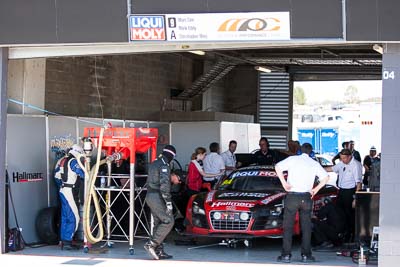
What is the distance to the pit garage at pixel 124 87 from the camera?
10.6 m

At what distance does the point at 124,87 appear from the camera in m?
20.2

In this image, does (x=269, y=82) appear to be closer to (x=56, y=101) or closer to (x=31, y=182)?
(x=56, y=101)

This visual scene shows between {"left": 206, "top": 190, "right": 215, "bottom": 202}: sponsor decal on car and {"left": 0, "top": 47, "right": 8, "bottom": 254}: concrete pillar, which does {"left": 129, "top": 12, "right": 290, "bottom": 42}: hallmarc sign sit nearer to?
{"left": 0, "top": 47, "right": 8, "bottom": 254}: concrete pillar

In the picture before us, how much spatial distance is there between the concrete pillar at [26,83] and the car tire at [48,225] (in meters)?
2.01

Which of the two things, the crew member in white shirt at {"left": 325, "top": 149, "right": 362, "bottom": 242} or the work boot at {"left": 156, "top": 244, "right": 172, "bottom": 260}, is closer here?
the work boot at {"left": 156, "top": 244, "right": 172, "bottom": 260}

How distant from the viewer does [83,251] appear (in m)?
12.7

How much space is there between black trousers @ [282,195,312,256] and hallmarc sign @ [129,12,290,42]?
2492mm

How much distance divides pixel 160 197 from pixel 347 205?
3.65 meters

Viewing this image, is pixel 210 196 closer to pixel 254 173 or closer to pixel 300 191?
pixel 254 173

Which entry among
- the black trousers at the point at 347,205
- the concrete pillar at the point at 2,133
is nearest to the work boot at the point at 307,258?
the black trousers at the point at 347,205

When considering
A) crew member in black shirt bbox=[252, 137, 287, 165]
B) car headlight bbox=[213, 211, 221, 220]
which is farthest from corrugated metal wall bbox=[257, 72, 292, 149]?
car headlight bbox=[213, 211, 221, 220]

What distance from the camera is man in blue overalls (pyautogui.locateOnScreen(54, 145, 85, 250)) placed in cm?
1285

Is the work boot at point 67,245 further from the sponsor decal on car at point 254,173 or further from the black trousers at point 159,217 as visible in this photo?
the sponsor decal on car at point 254,173

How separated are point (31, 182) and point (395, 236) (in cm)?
663
